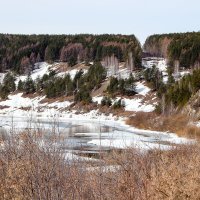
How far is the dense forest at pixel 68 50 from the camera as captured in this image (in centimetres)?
15962

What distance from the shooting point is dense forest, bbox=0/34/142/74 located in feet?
524

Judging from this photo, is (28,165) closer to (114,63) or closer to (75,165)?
(75,165)

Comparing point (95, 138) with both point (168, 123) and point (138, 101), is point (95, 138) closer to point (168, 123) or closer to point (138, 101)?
point (168, 123)

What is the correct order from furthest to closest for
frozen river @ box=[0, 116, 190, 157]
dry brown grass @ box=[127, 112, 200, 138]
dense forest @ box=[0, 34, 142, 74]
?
dense forest @ box=[0, 34, 142, 74], dry brown grass @ box=[127, 112, 200, 138], frozen river @ box=[0, 116, 190, 157]

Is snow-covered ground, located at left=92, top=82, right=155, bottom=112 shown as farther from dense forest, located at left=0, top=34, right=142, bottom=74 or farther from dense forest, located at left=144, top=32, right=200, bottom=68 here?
dense forest, located at left=0, top=34, right=142, bottom=74

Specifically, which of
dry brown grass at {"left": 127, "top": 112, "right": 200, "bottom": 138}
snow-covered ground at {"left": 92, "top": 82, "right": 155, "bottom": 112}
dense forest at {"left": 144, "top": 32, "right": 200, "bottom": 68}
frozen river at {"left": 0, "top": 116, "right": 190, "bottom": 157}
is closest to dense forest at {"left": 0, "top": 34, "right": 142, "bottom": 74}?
dense forest at {"left": 144, "top": 32, "right": 200, "bottom": 68}

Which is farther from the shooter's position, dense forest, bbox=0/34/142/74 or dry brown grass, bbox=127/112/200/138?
dense forest, bbox=0/34/142/74

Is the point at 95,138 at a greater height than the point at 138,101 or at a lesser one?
lesser

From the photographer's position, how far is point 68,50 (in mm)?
175875

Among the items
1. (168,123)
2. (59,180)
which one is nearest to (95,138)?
(168,123)

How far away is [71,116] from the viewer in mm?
95125

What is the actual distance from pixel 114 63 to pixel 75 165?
12628cm

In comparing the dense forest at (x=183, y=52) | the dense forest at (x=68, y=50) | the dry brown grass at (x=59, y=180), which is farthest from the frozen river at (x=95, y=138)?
the dense forest at (x=68, y=50)

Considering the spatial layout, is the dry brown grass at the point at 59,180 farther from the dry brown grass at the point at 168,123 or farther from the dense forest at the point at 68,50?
the dense forest at the point at 68,50
